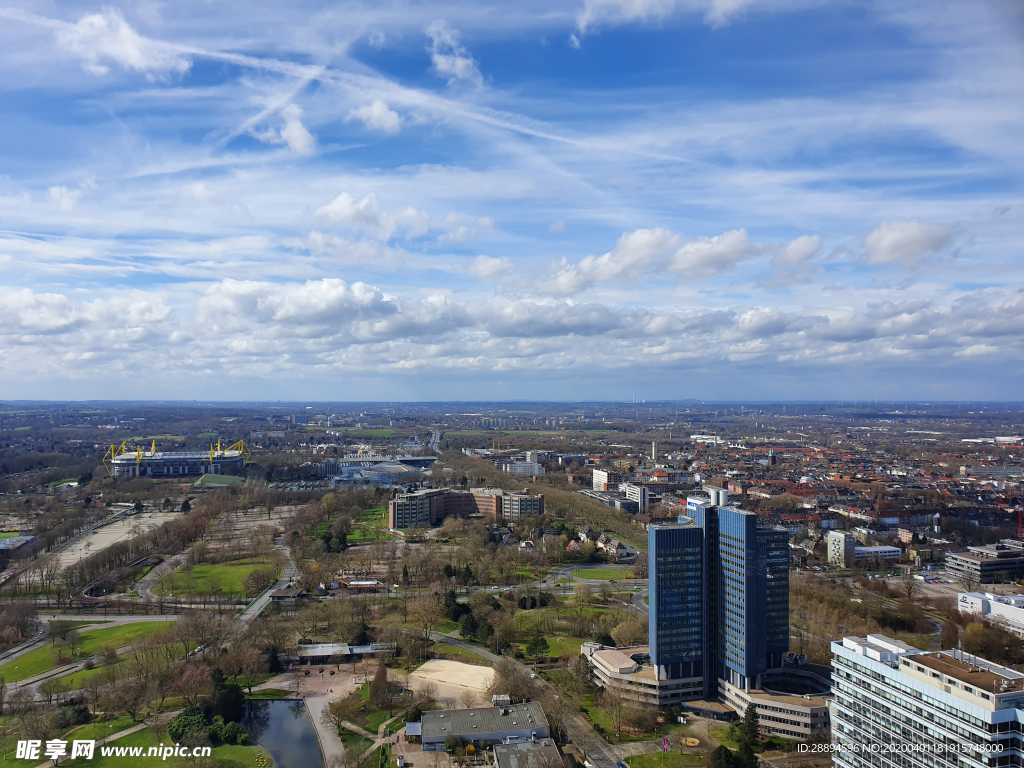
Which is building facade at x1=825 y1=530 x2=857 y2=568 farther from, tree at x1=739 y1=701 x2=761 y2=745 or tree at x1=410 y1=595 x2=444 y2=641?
tree at x1=410 y1=595 x2=444 y2=641

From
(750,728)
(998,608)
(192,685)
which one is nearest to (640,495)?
(998,608)

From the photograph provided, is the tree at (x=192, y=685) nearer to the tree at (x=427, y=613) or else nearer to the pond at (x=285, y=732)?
the pond at (x=285, y=732)

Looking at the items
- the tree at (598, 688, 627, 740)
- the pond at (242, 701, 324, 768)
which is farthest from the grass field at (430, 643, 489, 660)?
the pond at (242, 701, 324, 768)

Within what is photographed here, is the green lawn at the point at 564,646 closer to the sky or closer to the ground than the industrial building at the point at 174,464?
closer to the ground

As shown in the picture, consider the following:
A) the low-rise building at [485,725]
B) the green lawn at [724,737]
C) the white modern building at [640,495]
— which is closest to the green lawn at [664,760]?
the green lawn at [724,737]

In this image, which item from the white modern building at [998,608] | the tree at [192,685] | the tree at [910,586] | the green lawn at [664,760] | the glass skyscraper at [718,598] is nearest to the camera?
the green lawn at [664,760]

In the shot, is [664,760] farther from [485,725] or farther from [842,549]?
[842,549]

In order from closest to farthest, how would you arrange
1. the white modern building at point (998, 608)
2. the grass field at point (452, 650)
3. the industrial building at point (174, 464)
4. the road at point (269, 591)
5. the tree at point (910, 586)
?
the grass field at point (452, 650) → the white modern building at point (998, 608) → the road at point (269, 591) → the tree at point (910, 586) → the industrial building at point (174, 464)
